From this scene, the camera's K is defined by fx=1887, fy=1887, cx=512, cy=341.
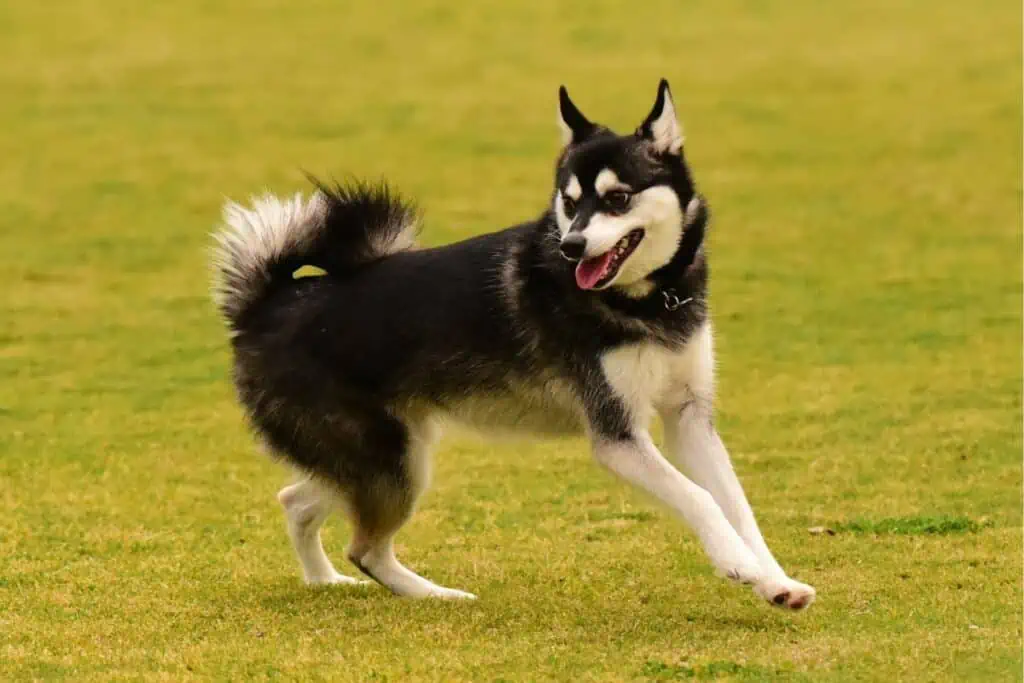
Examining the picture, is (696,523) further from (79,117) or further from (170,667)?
(79,117)

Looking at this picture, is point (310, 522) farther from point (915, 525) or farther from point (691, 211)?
point (915, 525)

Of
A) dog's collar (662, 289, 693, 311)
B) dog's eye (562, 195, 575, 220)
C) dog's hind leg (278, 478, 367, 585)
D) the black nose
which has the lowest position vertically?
dog's hind leg (278, 478, 367, 585)

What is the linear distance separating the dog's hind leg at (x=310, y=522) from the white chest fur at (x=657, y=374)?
1259 mm

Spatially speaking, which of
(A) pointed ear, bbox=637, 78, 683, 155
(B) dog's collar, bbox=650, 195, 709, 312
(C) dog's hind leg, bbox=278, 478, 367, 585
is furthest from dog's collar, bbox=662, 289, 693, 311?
(C) dog's hind leg, bbox=278, 478, 367, 585

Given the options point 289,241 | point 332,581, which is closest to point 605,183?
point 289,241

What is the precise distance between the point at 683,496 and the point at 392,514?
1212 millimetres

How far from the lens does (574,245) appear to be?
20.9ft

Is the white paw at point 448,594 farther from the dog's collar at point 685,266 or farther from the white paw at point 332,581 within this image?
the dog's collar at point 685,266

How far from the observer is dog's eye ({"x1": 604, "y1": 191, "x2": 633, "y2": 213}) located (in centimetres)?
655

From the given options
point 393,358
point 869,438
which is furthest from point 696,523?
point 869,438

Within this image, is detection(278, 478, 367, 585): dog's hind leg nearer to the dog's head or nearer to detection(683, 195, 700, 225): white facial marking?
the dog's head

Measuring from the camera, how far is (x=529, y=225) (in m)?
7.04

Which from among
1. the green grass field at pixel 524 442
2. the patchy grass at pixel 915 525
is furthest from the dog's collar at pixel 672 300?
the patchy grass at pixel 915 525

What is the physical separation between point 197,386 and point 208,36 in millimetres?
12031
